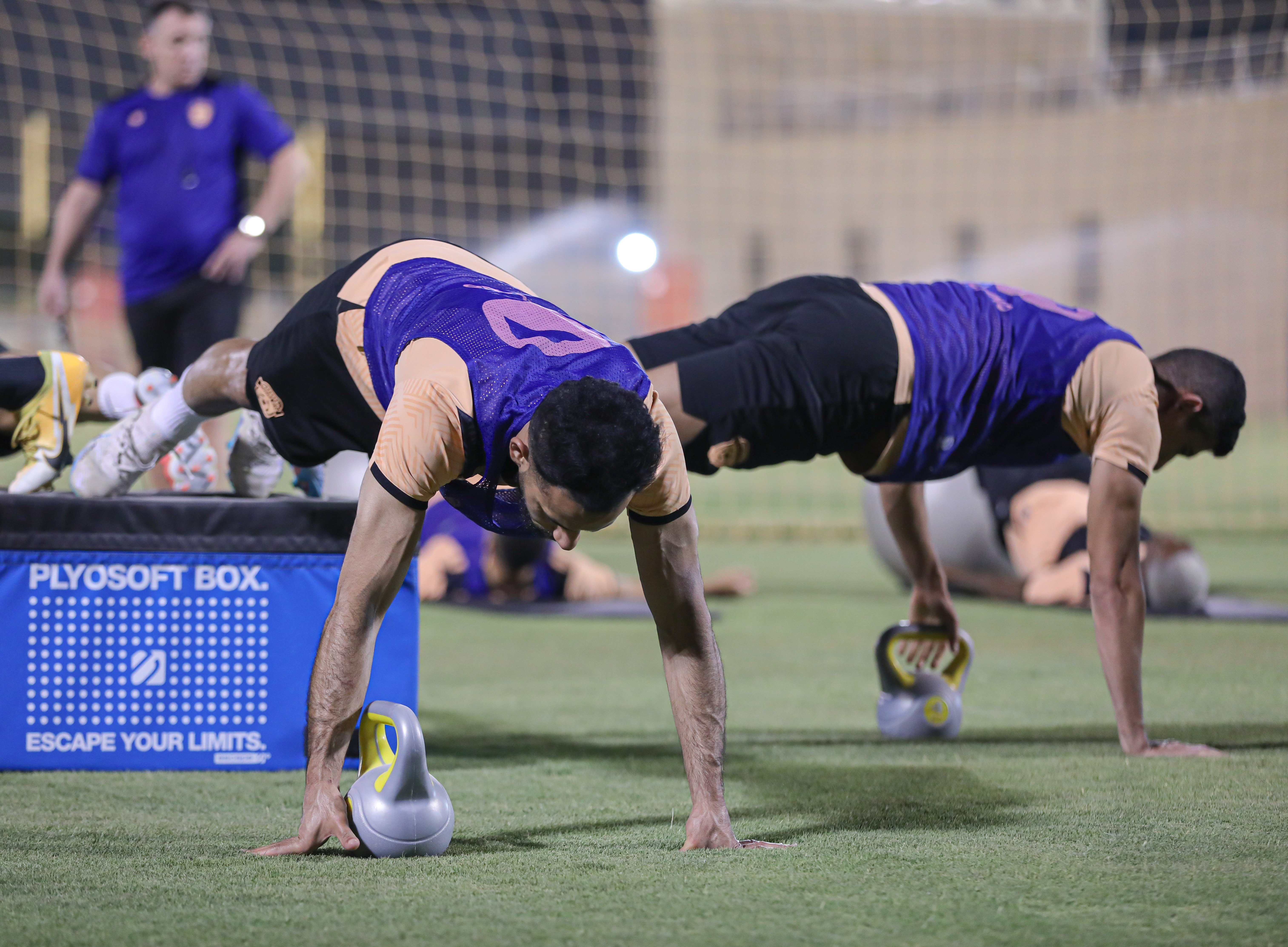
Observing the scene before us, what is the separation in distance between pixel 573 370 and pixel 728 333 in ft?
4.21

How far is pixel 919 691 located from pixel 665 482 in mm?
1593

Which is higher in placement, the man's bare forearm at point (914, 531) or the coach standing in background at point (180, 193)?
the coach standing in background at point (180, 193)

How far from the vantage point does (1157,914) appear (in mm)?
1794

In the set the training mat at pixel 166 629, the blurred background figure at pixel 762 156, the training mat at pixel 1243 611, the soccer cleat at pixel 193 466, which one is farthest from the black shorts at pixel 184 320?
the blurred background figure at pixel 762 156

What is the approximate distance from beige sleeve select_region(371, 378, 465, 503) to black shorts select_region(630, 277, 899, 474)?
109 centimetres

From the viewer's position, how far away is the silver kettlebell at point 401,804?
7.01ft

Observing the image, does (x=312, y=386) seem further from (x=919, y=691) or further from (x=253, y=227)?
(x=253, y=227)

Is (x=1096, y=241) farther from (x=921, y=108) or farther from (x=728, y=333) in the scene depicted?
(x=728, y=333)

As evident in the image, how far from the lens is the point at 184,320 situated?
4762mm

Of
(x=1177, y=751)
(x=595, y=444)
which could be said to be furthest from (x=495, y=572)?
(x=595, y=444)

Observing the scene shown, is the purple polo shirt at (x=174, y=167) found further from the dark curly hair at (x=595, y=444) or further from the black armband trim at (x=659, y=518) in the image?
the dark curly hair at (x=595, y=444)

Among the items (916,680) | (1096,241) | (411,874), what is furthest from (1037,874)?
(1096,241)

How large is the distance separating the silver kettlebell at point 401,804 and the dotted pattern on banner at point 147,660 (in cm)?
86

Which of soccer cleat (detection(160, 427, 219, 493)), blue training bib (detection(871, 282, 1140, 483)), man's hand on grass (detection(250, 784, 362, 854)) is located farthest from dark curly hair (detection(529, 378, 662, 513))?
soccer cleat (detection(160, 427, 219, 493))
